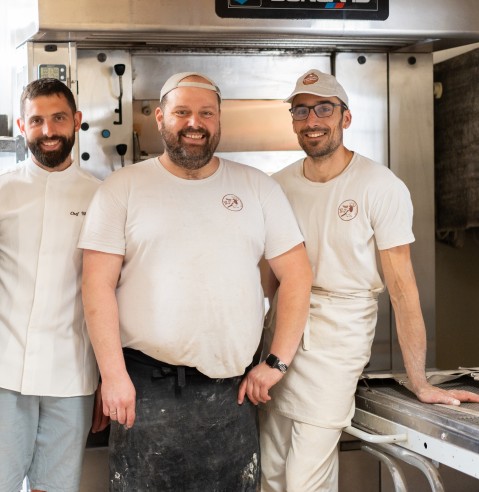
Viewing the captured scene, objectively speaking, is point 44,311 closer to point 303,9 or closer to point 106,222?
point 106,222

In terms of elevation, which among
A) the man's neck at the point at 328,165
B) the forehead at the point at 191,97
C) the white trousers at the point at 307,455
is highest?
the forehead at the point at 191,97

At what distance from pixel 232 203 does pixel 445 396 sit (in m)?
0.87

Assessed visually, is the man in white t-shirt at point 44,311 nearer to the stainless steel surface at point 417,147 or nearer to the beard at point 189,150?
the beard at point 189,150

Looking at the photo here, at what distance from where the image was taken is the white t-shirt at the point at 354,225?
2.65m

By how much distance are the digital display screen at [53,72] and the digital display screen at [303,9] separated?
23.1 inches

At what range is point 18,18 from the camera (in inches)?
122

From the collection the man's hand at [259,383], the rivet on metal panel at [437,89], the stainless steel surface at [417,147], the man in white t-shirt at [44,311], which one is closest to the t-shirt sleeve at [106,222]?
the man in white t-shirt at [44,311]

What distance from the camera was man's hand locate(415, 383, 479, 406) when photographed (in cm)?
254

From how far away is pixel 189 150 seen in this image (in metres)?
2.54

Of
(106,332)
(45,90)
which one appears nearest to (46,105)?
(45,90)

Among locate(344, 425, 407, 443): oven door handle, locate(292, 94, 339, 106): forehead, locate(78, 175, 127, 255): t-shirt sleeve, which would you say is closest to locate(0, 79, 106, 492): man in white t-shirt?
locate(78, 175, 127, 255): t-shirt sleeve

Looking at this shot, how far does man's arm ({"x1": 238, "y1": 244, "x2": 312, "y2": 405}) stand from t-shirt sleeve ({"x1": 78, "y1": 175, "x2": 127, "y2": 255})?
0.50m

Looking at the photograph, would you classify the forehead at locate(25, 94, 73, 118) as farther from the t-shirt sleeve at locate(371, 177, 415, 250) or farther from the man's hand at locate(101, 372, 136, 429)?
the t-shirt sleeve at locate(371, 177, 415, 250)

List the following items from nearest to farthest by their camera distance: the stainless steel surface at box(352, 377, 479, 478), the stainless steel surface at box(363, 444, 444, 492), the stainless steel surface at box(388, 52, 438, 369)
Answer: the stainless steel surface at box(352, 377, 479, 478)
the stainless steel surface at box(363, 444, 444, 492)
the stainless steel surface at box(388, 52, 438, 369)
